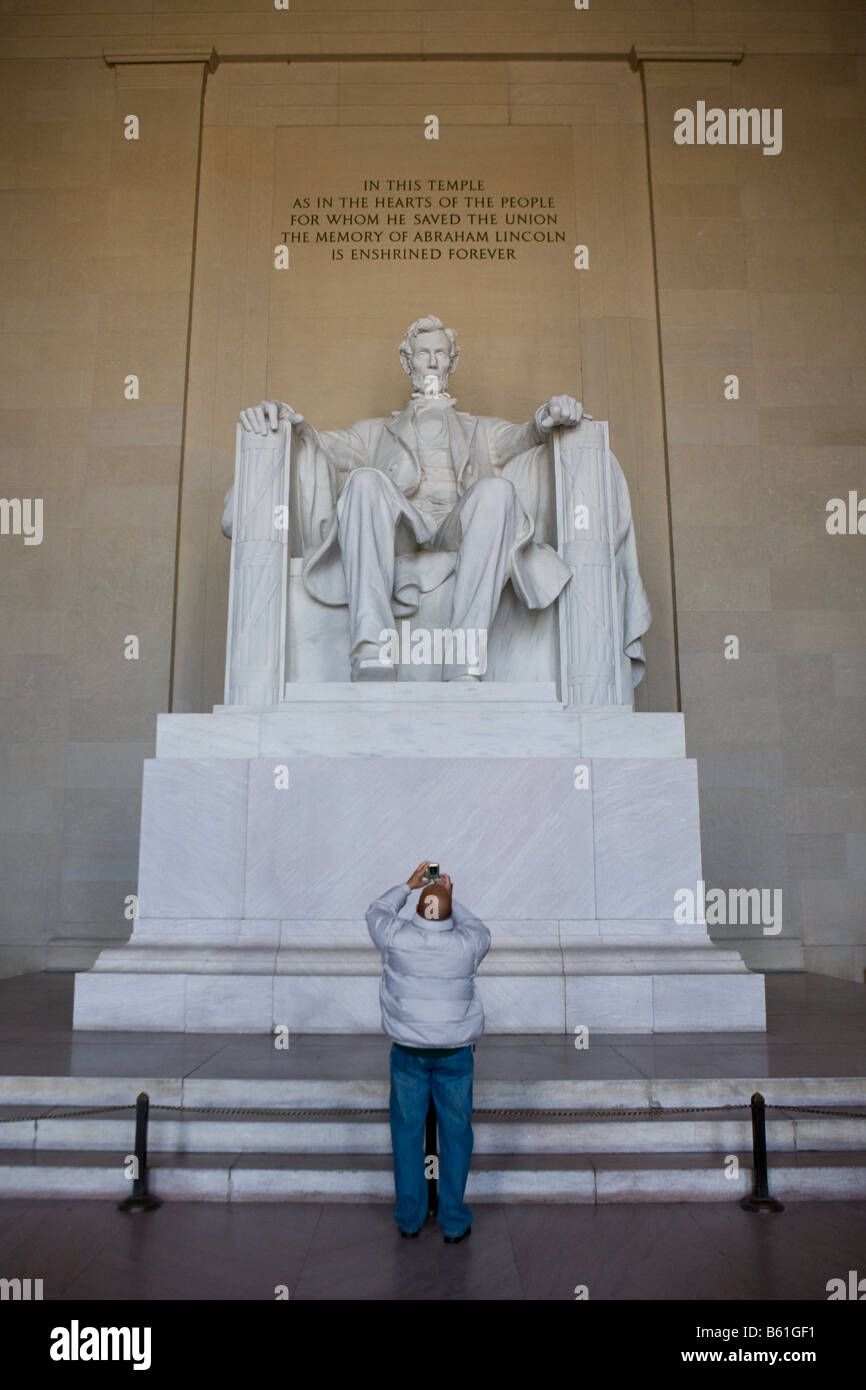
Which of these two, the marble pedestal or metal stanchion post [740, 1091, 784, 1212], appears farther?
the marble pedestal

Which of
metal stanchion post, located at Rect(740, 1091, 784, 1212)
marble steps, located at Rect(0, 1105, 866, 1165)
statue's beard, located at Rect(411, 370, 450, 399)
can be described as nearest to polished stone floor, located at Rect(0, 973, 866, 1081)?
marble steps, located at Rect(0, 1105, 866, 1165)

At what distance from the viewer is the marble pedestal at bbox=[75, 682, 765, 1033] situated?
187 inches

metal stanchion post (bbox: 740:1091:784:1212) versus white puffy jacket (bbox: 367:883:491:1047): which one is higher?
white puffy jacket (bbox: 367:883:491:1047)

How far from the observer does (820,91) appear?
9.07 metres

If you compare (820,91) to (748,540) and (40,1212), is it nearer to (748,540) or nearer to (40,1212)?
(748,540)

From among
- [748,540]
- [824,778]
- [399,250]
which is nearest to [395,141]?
[399,250]

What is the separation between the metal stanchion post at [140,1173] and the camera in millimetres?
3199

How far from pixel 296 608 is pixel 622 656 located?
1821 mm

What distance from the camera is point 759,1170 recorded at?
325 cm

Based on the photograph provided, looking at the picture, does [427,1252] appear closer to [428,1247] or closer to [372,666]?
[428,1247]

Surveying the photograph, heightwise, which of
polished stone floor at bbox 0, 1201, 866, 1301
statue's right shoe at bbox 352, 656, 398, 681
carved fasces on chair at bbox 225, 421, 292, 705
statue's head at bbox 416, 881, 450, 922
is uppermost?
carved fasces on chair at bbox 225, 421, 292, 705

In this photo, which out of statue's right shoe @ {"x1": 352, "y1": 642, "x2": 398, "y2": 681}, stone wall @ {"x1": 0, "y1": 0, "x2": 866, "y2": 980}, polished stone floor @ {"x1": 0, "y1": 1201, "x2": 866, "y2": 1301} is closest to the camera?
polished stone floor @ {"x1": 0, "y1": 1201, "x2": 866, "y2": 1301}

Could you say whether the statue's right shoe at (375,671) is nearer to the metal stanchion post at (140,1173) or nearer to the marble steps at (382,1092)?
the marble steps at (382,1092)

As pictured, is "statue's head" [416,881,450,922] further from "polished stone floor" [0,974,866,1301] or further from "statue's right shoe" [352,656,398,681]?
"statue's right shoe" [352,656,398,681]
